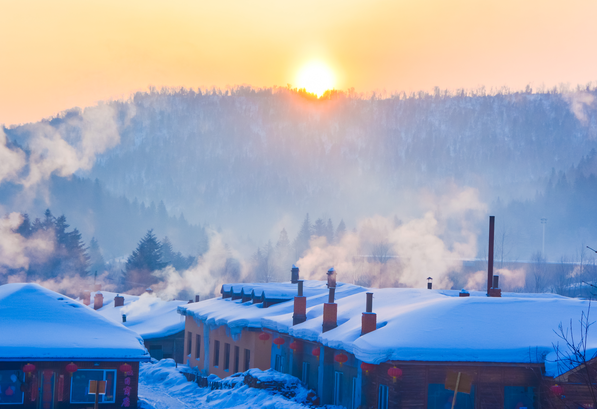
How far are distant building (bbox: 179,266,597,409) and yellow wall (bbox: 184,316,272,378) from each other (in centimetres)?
280

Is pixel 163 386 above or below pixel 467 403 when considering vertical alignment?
below

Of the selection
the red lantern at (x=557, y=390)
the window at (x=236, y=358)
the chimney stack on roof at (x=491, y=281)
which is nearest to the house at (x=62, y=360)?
the window at (x=236, y=358)

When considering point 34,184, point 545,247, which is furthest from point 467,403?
point 34,184

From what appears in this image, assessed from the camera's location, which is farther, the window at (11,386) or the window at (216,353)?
the window at (216,353)

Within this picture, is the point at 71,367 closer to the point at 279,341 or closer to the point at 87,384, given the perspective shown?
the point at 87,384

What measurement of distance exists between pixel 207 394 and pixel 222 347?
17.5 ft

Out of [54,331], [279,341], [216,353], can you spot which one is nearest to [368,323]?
[279,341]

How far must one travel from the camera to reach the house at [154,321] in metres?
43.4

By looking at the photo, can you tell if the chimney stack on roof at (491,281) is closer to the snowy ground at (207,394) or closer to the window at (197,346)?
the snowy ground at (207,394)

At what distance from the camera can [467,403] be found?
19750 mm

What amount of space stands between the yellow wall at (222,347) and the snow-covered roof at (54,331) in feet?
22.6

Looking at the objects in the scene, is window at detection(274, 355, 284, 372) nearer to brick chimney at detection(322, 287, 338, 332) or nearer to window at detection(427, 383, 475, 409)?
brick chimney at detection(322, 287, 338, 332)

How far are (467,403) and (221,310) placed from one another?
1857 cm

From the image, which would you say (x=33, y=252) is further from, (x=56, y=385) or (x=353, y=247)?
(x=56, y=385)
